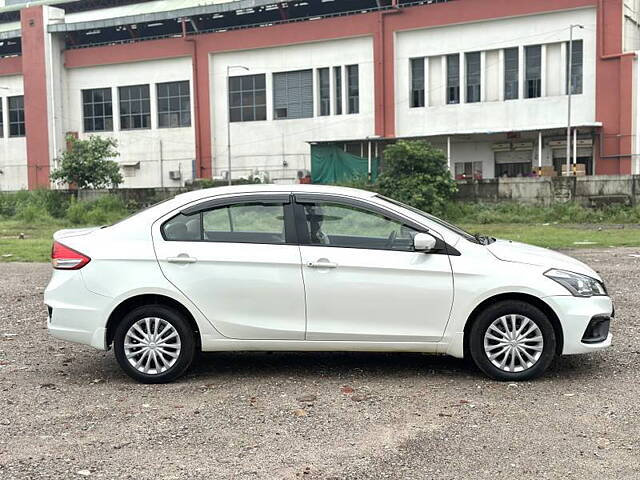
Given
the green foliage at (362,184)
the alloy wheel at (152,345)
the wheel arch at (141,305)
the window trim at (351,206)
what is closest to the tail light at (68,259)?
the wheel arch at (141,305)

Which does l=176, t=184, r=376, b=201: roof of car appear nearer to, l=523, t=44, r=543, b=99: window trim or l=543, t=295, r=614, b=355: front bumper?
l=543, t=295, r=614, b=355: front bumper

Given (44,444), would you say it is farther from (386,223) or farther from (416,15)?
(416,15)

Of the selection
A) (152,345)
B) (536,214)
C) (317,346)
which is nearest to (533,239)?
(536,214)

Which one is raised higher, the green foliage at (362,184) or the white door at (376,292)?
the green foliage at (362,184)

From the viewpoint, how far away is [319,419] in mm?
5418

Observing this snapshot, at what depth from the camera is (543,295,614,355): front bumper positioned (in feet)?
20.2

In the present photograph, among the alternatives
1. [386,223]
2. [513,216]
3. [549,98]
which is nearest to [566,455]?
[386,223]

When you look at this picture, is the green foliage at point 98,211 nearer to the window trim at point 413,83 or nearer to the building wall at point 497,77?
the building wall at point 497,77

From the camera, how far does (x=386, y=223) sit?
6422mm

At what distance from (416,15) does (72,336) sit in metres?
40.4

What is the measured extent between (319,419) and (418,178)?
2678 cm

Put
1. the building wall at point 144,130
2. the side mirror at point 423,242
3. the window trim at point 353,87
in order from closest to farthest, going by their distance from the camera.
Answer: the side mirror at point 423,242 → the window trim at point 353,87 → the building wall at point 144,130

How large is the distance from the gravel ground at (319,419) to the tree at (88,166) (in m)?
37.0

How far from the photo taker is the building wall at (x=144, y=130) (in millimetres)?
50562
